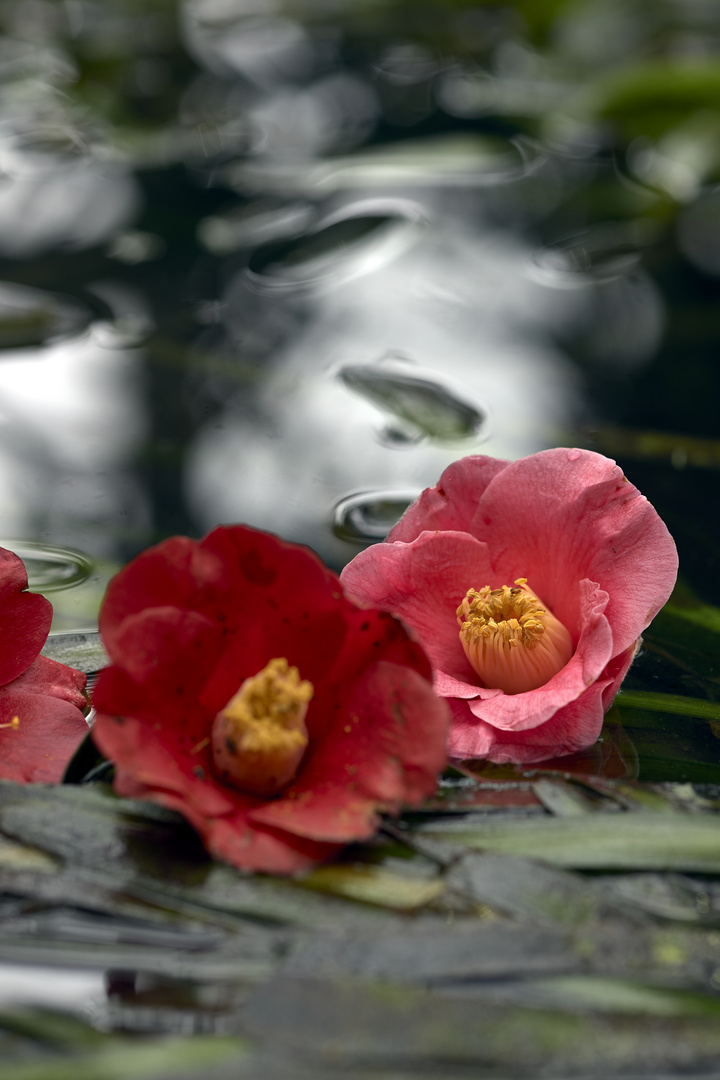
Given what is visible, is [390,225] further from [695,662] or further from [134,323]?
[695,662]

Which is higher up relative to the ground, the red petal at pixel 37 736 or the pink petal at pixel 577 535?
the pink petal at pixel 577 535

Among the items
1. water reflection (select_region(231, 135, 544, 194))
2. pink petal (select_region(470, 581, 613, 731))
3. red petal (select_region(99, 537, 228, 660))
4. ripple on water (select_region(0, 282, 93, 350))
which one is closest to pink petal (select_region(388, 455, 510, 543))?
pink petal (select_region(470, 581, 613, 731))

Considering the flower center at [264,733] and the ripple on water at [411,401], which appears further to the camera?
the ripple on water at [411,401]

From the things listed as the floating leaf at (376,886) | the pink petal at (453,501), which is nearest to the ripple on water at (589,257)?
the pink petal at (453,501)

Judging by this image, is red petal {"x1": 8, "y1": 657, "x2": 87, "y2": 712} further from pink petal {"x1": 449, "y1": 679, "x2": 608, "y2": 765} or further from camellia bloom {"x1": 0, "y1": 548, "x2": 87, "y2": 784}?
pink petal {"x1": 449, "y1": 679, "x2": 608, "y2": 765}

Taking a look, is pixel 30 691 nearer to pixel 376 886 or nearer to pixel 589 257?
pixel 376 886

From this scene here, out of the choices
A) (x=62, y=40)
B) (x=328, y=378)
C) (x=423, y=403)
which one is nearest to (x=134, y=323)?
(x=328, y=378)

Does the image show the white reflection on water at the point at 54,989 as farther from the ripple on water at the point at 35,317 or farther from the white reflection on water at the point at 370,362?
the ripple on water at the point at 35,317

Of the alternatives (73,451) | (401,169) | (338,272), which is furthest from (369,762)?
(401,169)
